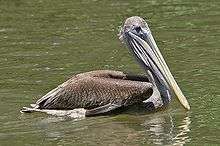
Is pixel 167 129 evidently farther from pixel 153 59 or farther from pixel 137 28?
pixel 137 28

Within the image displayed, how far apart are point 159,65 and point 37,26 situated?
5.12 meters

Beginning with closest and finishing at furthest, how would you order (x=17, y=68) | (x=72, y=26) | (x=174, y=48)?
(x=17, y=68), (x=174, y=48), (x=72, y=26)

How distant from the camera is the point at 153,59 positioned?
30.6 feet

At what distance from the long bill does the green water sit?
290 millimetres

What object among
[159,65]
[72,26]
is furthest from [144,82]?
[72,26]

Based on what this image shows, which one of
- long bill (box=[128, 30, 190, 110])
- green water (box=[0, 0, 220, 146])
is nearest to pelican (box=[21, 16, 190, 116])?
long bill (box=[128, 30, 190, 110])

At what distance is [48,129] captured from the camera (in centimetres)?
882

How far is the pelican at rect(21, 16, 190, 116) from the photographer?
905 cm

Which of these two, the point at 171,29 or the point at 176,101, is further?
the point at 171,29

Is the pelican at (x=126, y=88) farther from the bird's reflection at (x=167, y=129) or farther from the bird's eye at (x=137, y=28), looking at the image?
the bird's reflection at (x=167, y=129)

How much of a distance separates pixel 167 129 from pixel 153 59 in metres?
1.11

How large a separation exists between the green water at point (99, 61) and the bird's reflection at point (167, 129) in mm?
11

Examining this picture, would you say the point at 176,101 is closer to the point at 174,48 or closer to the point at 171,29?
the point at 174,48

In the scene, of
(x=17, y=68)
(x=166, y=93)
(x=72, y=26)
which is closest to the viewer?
(x=166, y=93)
